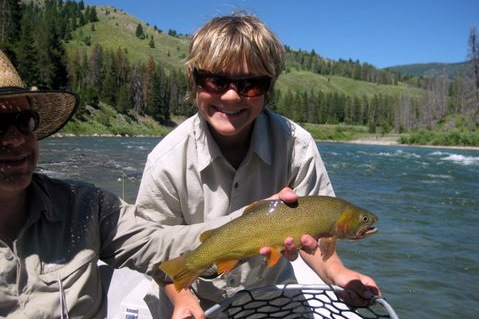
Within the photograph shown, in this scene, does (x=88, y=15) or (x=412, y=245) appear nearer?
(x=412, y=245)

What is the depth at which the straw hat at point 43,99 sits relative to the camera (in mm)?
2320

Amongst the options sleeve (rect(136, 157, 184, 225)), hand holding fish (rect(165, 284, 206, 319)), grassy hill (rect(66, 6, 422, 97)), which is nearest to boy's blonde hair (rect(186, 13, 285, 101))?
sleeve (rect(136, 157, 184, 225))

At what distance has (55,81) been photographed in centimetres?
7481

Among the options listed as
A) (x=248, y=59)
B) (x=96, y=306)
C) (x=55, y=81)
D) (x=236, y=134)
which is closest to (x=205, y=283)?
(x=96, y=306)

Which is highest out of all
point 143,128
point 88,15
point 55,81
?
point 88,15

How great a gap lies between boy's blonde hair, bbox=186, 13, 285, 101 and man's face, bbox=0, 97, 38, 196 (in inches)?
38.8

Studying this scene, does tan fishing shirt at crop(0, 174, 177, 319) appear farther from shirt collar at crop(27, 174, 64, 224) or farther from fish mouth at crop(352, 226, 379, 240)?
fish mouth at crop(352, 226, 379, 240)

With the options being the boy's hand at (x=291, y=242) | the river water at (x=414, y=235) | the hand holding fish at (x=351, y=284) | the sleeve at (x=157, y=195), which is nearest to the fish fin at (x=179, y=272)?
the boy's hand at (x=291, y=242)

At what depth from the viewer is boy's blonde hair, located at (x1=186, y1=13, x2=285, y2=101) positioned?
2723 millimetres

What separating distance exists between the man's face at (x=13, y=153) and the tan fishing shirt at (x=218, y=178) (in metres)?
0.70

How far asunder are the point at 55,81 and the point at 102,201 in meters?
77.5

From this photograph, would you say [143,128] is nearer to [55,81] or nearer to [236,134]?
[55,81]

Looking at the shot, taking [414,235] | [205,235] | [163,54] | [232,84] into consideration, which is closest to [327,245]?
[205,235]

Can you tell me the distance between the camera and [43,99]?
2633 millimetres
